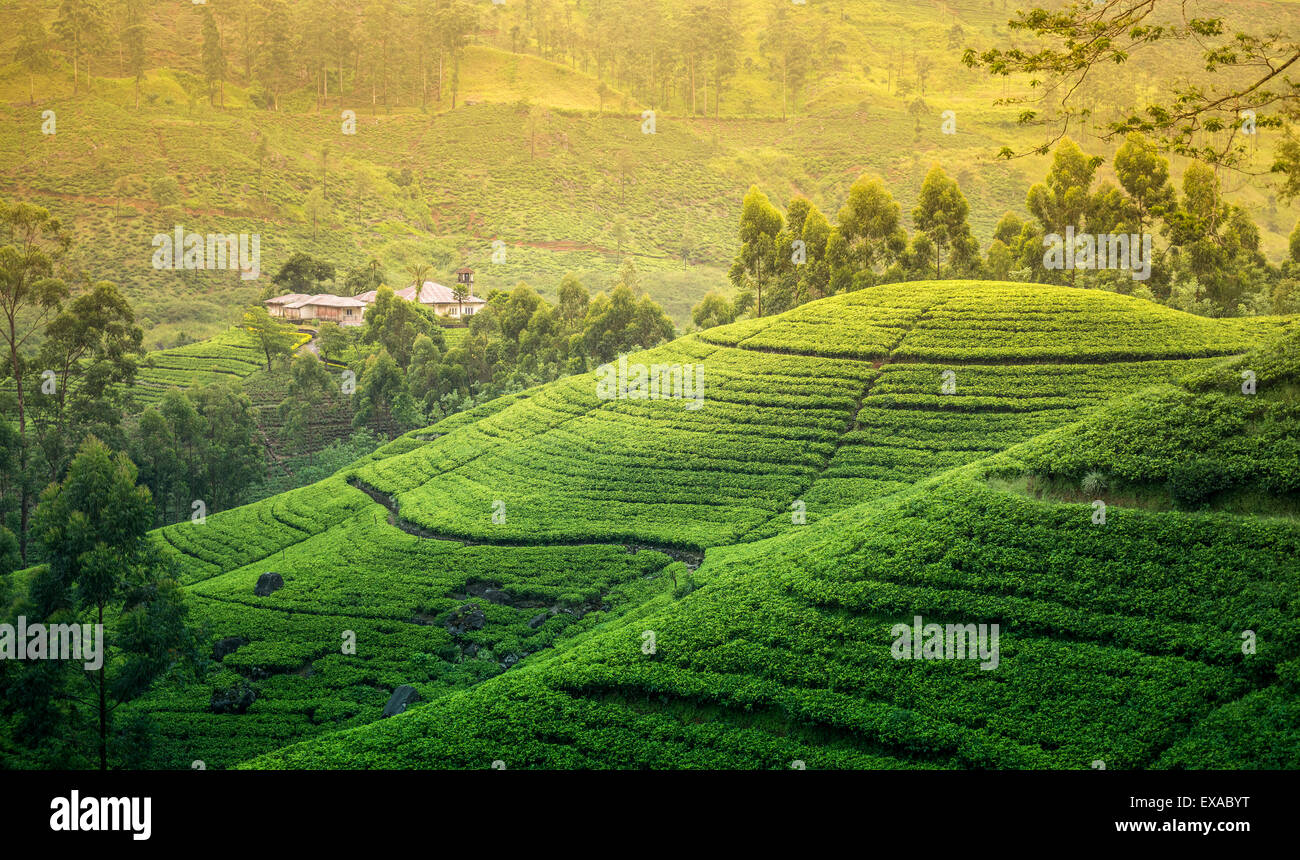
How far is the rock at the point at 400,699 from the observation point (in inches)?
961

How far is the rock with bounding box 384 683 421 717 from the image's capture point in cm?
2441

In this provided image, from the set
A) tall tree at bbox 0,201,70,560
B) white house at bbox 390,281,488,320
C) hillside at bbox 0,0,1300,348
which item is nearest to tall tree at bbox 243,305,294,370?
hillside at bbox 0,0,1300,348

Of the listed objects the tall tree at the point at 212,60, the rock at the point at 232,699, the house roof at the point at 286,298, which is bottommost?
the rock at the point at 232,699

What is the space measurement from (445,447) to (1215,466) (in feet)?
116

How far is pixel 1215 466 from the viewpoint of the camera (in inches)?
836

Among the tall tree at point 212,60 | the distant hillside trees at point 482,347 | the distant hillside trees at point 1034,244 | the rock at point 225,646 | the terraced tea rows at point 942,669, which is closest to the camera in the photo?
the terraced tea rows at point 942,669

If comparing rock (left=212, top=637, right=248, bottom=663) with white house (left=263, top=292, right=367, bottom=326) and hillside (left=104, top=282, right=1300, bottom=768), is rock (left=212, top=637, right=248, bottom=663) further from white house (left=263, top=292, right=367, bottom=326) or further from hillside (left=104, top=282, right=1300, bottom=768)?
white house (left=263, top=292, right=367, bottom=326)

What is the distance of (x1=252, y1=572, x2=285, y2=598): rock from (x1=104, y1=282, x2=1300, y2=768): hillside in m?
0.56

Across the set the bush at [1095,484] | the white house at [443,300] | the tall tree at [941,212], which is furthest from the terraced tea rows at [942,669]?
the white house at [443,300]

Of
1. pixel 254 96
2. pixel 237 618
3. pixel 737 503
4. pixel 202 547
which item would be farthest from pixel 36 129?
pixel 737 503

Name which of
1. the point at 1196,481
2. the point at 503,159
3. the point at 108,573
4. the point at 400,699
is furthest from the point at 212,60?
the point at 1196,481

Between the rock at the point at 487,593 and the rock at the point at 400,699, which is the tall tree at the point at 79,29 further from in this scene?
the rock at the point at 400,699

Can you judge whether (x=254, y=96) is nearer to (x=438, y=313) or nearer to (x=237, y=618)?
(x=438, y=313)

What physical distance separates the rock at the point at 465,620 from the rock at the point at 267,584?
26.7 feet
